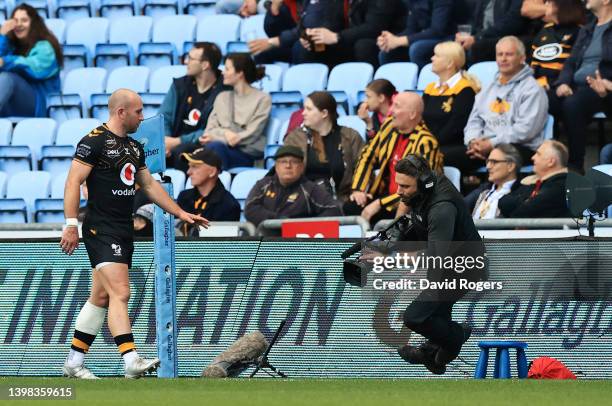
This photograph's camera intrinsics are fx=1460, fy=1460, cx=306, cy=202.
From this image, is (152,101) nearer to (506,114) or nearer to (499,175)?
(506,114)

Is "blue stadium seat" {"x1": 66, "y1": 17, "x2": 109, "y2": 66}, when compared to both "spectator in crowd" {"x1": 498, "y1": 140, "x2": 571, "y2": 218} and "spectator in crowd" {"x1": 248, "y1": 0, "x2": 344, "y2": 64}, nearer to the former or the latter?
"spectator in crowd" {"x1": 248, "y1": 0, "x2": 344, "y2": 64}

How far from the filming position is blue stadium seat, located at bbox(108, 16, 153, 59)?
18.8 metres

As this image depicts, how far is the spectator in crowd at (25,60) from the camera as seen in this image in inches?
672

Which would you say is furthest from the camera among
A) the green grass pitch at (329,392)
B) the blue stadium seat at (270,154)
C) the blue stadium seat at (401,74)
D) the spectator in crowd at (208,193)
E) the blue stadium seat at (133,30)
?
the blue stadium seat at (133,30)

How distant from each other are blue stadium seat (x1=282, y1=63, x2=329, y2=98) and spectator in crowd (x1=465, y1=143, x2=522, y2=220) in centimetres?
354

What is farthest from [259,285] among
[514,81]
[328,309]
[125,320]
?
[514,81]

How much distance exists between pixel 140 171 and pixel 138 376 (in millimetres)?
1480

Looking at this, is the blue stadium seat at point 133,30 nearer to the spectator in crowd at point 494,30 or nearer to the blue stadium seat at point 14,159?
the blue stadium seat at point 14,159

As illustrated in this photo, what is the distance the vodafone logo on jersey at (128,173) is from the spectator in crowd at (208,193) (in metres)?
3.24

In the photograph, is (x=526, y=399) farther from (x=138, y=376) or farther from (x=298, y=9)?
(x=298, y=9)

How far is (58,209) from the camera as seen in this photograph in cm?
1547

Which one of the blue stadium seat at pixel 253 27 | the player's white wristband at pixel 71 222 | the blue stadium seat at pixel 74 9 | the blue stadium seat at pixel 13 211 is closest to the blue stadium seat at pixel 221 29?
the blue stadium seat at pixel 253 27

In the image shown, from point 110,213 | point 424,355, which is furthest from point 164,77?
point 424,355

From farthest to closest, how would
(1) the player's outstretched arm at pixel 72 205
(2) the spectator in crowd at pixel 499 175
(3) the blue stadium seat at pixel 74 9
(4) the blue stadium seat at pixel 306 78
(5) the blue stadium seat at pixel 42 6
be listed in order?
(5) the blue stadium seat at pixel 42 6 < (3) the blue stadium seat at pixel 74 9 < (4) the blue stadium seat at pixel 306 78 < (2) the spectator in crowd at pixel 499 175 < (1) the player's outstretched arm at pixel 72 205
